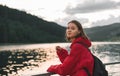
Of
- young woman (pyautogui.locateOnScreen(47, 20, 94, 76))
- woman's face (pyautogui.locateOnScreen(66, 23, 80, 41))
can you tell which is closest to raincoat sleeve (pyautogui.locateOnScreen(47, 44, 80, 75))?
young woman (pyautogui.locateOnScreen(47, 20, 94, 76))

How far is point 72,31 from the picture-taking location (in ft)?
12.0

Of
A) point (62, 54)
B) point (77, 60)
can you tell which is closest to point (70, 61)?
point (77, 60)

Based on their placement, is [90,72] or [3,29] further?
[3,29]

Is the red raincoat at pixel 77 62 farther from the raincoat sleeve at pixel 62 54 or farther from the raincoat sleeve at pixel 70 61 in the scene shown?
the raincoat sleeve at pixel 62 54

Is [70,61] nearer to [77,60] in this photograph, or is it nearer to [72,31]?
[77,60]

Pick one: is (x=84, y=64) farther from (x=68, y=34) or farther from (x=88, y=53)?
(x=68, y=34)

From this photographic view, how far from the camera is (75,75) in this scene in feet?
11.3

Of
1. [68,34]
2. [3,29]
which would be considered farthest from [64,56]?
[3,29]

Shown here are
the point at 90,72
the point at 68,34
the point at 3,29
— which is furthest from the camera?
the point at 3,29

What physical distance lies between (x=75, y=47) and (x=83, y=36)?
0.64 feet

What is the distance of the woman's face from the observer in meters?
3.62

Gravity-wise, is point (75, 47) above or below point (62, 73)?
above

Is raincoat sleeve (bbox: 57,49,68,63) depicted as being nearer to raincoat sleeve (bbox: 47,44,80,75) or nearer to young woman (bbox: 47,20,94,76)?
young woman (bbox: 47,20,94,76)

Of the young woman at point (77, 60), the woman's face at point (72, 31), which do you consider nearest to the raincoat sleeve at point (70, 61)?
the young woman at point (77, 60)
